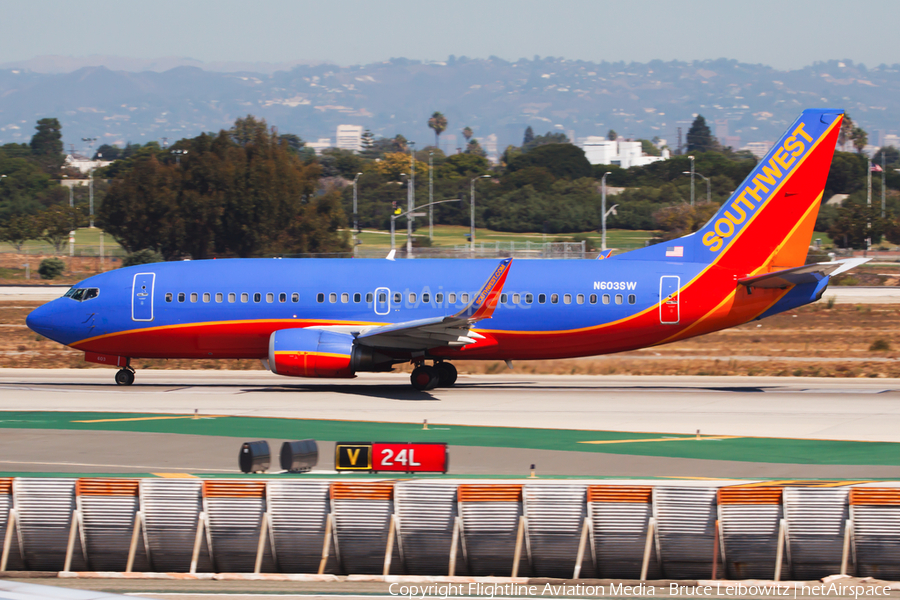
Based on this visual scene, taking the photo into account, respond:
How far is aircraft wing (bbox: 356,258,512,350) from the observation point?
2820 centimetres

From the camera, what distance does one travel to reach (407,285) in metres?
30.6

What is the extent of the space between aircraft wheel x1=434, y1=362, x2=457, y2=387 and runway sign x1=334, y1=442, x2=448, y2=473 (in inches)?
643

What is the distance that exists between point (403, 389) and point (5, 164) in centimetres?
18004

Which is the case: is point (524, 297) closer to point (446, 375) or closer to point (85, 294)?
point (446, 375)

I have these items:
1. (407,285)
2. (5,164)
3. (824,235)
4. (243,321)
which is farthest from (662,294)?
(5,164)

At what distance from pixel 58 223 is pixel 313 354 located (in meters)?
93.2

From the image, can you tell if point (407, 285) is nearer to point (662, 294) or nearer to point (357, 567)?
point (662, 294)

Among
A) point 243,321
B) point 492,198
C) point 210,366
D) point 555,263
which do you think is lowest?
point 210,366

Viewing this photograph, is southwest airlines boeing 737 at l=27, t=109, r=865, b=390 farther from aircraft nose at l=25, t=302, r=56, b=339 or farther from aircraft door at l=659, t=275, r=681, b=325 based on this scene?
aircraft nose at l=25, t=302, r=56, b=339

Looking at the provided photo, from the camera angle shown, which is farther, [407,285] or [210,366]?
[210,366]

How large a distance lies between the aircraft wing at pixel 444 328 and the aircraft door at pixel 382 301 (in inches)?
24.0

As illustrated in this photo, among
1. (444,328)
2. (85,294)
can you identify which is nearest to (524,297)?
(444,328)

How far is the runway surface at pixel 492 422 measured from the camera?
60.3 feet

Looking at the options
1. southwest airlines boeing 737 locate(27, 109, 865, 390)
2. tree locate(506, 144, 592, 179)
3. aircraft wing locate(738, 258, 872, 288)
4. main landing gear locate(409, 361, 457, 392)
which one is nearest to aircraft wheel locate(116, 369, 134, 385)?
southwest airlines boeing 737 locate(27, 109, 865, 390)
